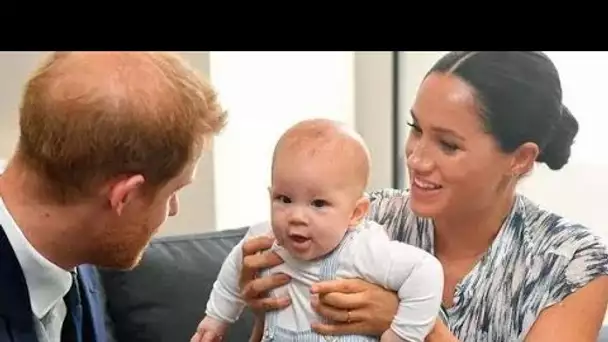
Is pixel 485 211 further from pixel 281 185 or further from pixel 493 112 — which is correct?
pixel 281 185

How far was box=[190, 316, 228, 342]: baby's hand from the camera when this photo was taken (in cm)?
157

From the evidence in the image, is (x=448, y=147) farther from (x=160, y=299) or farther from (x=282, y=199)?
(x=160, y=299)

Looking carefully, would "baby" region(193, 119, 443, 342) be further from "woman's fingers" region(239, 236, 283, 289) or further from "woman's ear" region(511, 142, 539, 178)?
"woman's ear" region(511, 142, 539, 178)

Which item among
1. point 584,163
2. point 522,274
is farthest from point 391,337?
point 584,163

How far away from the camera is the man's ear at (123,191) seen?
129cm

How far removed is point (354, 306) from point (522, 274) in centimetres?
35

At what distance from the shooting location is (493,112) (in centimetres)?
158

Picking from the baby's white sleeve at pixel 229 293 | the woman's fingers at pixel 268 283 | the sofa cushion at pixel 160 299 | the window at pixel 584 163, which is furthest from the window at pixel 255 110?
the woman's fingers at pixel 268 283

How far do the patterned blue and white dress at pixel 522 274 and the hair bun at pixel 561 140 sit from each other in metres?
0.10

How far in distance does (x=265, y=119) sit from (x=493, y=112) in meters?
1.12

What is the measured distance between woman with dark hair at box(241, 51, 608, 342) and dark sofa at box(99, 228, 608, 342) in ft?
1.26

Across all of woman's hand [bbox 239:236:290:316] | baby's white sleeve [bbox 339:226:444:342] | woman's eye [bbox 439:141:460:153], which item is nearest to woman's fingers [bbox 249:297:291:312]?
woman's hand [bbox 239:236:290:316]

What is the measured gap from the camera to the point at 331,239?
4.64ft
